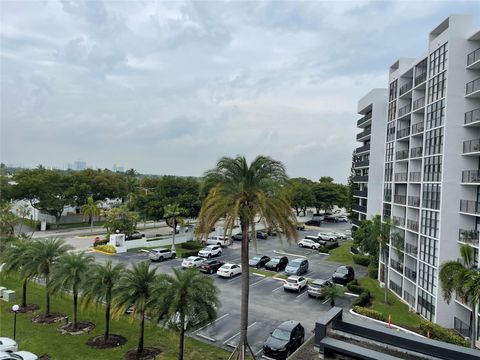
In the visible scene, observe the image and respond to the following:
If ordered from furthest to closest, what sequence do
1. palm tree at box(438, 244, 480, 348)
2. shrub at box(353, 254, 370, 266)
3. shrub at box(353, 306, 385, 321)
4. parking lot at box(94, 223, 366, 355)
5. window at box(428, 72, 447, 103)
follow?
shrub at box(353, 254, 370, 266) < window at box(428, 72, 447, 103) < shrub at box(353, 306, 385, 321) < parking lot at box(94, 223, 366, 355) < palm tree at box(438, 244, 480, 348)

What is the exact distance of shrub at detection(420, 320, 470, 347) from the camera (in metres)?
21.8

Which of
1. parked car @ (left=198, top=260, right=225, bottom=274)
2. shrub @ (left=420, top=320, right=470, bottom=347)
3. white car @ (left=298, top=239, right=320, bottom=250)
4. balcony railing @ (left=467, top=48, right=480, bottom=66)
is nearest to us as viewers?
shrub @ (left=420, top=320, right=470, bottom=347)

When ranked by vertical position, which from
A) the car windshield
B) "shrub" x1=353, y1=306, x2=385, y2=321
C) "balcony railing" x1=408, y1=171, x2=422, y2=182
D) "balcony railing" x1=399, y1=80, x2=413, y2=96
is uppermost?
"balcony railing" x1=399, y1=80, x2=413, y2=96

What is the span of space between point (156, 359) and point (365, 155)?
4237 centimetres

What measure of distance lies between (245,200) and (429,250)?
16.7m

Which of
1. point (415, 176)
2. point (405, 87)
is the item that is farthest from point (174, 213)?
point (405, 87)

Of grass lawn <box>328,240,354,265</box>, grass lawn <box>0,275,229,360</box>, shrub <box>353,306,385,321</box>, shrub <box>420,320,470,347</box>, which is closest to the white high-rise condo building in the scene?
shrub <box>420,320,470,347</box>

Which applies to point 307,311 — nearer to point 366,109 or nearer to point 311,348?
point 311,348

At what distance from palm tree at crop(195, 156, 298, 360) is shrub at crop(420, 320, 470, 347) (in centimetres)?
1119

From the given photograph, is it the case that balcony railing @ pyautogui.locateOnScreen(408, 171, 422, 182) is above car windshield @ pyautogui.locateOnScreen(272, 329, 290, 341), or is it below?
above

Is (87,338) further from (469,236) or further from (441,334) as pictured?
(469,236)

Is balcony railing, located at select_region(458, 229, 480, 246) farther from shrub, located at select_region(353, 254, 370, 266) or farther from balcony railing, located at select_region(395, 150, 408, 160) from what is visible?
shrub, located at select_region(353, 254, 370, 266)

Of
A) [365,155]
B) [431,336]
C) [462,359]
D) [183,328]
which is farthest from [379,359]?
[365,155]

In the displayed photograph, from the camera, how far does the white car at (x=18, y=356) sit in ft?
54.8
